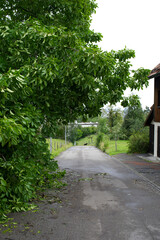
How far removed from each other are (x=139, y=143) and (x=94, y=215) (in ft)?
65.3

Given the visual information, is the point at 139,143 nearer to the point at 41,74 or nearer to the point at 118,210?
the point at 118,210

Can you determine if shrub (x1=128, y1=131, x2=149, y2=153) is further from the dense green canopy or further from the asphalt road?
the dense green canopy

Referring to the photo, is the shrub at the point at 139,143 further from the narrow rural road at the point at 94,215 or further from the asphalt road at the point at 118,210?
the narrow rural road at the point at 94,215

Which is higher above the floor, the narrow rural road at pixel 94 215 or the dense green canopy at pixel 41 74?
the dense green canopy at pixel 41 74

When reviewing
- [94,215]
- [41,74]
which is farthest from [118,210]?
[41,74]

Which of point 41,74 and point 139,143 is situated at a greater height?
point 41,74

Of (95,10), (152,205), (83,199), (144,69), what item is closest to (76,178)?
(83,199)

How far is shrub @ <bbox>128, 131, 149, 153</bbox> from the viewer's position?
25.7 meters

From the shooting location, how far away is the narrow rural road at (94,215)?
5.49m

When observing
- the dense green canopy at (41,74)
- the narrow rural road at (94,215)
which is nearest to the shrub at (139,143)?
the narrow rural road at (94,215)

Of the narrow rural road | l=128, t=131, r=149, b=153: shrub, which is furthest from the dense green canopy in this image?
l=128, t=131, r=149, b=153: shrub

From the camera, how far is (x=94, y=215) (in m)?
6.74

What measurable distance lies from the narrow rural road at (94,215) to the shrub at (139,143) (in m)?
15.6

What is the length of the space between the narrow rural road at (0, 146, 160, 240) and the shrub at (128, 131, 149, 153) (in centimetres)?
1563
